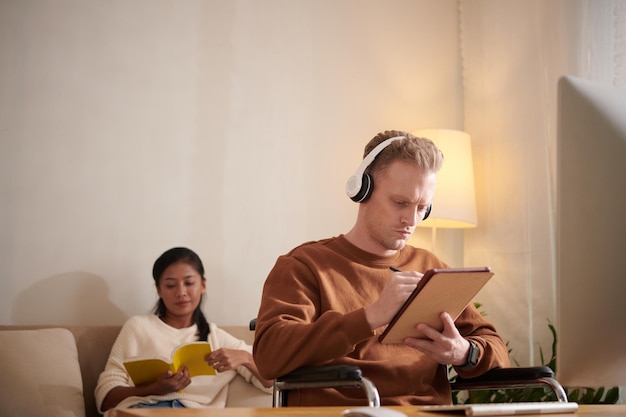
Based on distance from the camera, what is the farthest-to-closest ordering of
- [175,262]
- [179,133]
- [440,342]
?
[179,133], [175,262], [440,342]

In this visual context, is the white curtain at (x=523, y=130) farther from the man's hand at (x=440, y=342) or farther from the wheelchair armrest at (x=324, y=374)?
the wheelchair armrest at (x=324, y=374)

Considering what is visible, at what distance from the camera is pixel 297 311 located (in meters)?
1.71

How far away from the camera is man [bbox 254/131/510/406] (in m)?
1.58

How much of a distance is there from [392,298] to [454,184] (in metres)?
2.23

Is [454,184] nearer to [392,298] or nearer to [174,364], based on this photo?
[174,364]

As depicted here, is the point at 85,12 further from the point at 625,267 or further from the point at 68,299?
the point at 625,267

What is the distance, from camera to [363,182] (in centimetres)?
191

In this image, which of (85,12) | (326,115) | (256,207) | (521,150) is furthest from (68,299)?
(521,150)

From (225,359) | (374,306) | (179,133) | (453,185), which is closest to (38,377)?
(225,359)

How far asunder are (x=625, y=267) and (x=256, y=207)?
279 cm

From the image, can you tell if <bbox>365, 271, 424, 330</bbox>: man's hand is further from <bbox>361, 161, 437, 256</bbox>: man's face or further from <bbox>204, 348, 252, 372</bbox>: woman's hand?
<bbox>204, 348, 252, 372</bbox>: woman's hand

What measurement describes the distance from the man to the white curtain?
1.71 m

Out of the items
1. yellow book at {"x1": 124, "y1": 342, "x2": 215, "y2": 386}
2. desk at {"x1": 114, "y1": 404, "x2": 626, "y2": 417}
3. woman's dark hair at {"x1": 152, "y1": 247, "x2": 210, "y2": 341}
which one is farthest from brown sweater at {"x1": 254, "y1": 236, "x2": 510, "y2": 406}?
woman's dark hair at {"x1": 152, "y1": 247, "x2": 210, "y2": 341}

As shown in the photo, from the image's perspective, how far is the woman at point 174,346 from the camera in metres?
2.65
